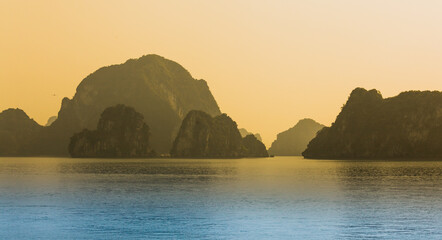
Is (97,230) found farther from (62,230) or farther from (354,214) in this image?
(354,214)

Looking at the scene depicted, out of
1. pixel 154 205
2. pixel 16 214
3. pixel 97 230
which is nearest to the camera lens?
pixel 97 230

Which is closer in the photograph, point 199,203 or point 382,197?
point 199,203

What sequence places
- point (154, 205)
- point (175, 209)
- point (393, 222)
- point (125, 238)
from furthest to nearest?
point (154, 205), point (175, 209), point (393, 222), point (125, 238)

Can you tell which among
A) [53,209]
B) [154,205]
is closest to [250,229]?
[154,205]

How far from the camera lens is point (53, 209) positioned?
78.8 metres

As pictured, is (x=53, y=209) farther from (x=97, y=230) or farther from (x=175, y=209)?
(x=97, y=230)

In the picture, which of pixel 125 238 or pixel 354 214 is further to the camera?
pixel 354 214

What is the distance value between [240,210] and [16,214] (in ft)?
92.3

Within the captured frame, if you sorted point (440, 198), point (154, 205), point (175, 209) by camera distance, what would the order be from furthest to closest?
1. point (440, 198)
2. point (154, 205)
3. point (175, 209)

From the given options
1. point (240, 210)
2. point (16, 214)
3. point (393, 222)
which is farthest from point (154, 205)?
point (393, 222)

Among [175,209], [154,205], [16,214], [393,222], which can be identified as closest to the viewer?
[393,222]

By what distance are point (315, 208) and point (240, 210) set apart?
10.7m

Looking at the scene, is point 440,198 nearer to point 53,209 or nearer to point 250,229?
point 250,229

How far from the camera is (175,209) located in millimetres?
78188
